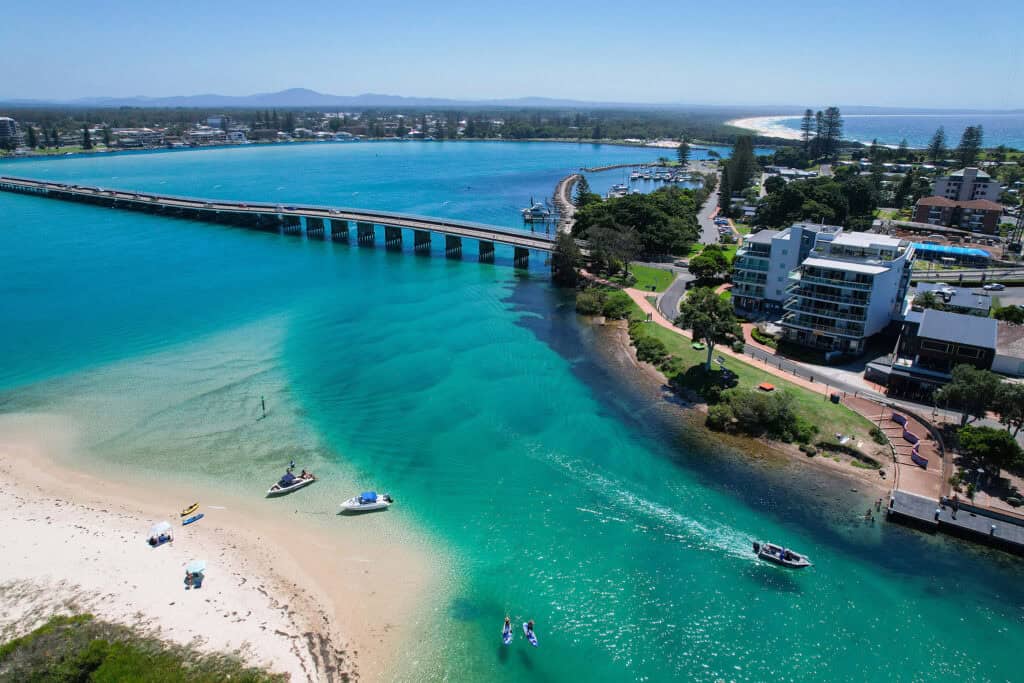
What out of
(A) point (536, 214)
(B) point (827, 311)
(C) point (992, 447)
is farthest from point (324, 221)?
(C) point (992, 447)

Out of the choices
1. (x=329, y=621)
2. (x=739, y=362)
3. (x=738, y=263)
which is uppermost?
(x=738, y=263)

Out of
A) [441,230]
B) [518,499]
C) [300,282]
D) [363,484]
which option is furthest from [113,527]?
[441,230]

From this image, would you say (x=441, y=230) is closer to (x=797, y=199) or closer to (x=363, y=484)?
(x=797, y=199)

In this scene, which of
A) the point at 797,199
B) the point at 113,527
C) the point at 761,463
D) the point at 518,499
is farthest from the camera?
the point at 797,199

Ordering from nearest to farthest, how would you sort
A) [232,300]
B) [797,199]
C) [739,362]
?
[739,362] < [232,300] < [797,199]

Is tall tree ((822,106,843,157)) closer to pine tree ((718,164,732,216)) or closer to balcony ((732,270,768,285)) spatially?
pine tree ((718,164,732,216))

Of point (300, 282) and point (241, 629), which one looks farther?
point (300, 282)

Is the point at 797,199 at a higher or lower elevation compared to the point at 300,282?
higher
